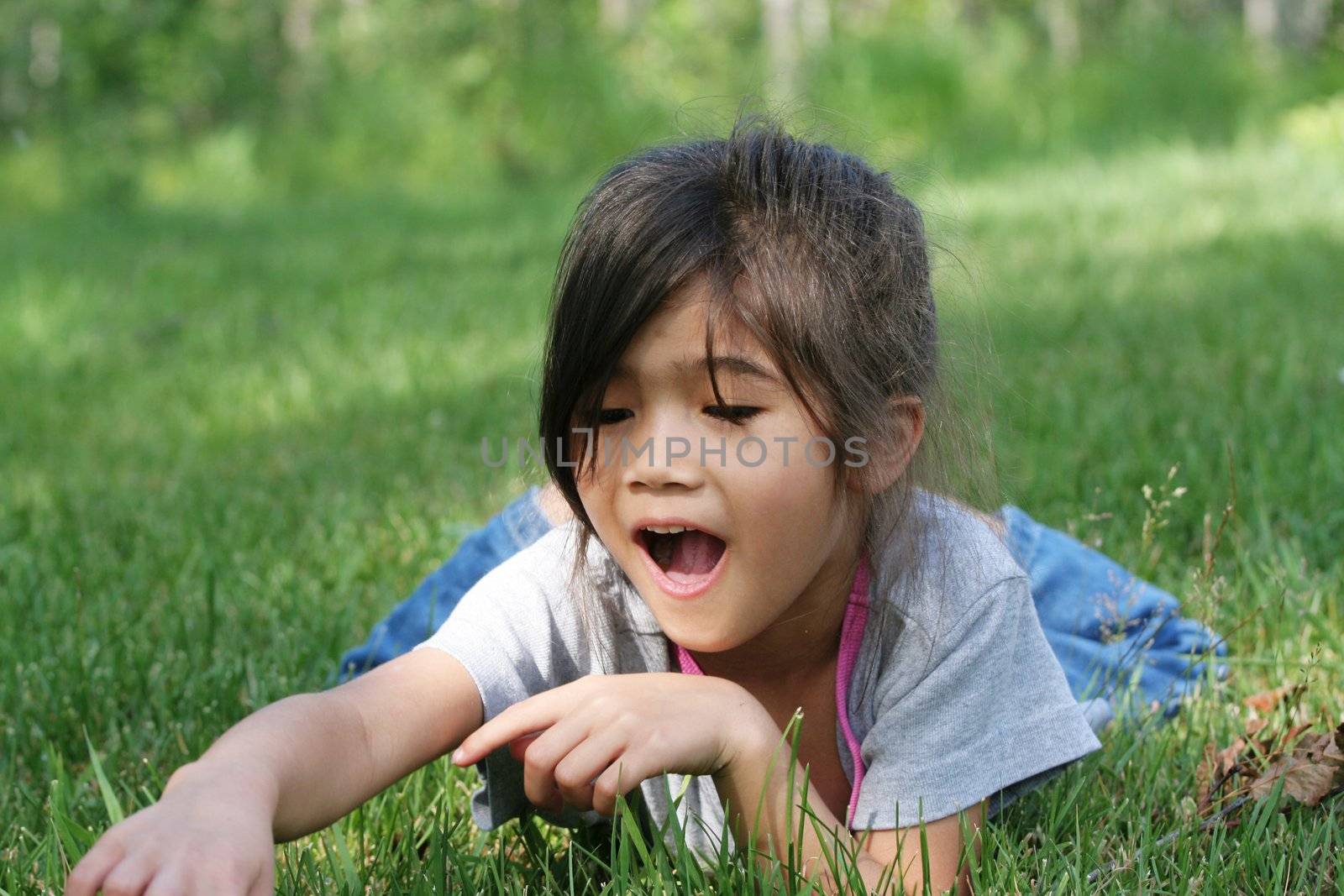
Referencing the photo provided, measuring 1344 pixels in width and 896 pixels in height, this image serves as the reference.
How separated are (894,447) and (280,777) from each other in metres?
0.80

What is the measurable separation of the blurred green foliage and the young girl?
23.8ft

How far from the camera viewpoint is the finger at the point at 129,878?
3.89 ft

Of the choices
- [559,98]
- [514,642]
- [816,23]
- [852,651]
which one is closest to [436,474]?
[514,642]

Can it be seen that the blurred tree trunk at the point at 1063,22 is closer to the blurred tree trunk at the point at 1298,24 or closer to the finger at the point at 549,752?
the blurred tree trunk at the point at 1298,24

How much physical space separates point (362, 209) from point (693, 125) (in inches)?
291

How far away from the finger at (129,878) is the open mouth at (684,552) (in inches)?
25.8

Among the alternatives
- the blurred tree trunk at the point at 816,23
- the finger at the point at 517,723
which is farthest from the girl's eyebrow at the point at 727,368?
the blurred tree trunk at the point at 816,23

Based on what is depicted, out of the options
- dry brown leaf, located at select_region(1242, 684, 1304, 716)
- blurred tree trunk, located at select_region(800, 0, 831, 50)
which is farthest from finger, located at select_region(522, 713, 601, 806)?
blurred tree trunk, located at select_region(800, 0, 831, 50)

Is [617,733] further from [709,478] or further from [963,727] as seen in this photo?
[963,727]

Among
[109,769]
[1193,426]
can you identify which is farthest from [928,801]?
[1193,426]

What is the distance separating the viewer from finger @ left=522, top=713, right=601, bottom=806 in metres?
1.53

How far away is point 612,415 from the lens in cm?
168

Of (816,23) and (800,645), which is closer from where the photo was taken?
(800,645)

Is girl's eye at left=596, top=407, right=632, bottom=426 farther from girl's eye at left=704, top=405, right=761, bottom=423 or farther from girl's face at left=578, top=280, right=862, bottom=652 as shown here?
girl's eye at left=704, top=405, right=761, bottom=423
